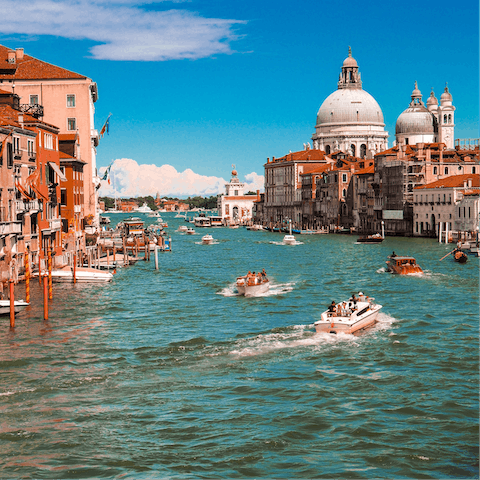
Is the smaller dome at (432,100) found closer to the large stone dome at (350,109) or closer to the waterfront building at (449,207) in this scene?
the large stone dome at (350,109)

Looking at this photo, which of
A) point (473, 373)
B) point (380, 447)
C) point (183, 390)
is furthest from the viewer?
point (473, 373)

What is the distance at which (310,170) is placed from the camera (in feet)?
479

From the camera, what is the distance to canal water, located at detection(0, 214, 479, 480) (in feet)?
48.4

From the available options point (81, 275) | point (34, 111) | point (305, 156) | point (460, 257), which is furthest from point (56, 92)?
point (305, 156)

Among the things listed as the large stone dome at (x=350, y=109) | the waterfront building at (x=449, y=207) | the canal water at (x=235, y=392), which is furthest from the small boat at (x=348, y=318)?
the large stone dome at (x=350, y=109)

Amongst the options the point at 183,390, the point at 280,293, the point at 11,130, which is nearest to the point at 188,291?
the point at 280,293

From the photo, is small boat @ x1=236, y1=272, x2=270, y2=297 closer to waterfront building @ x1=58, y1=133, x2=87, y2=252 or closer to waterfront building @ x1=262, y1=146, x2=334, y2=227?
waterfront building @ x1=58, y1=133, x2=87, y2=252

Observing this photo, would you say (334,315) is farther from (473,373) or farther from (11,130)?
(11,130)

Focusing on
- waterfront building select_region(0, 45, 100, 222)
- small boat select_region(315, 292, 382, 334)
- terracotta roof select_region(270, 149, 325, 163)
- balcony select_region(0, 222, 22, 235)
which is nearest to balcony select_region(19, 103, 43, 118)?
balcony select_region(0, 222, 22, 235)

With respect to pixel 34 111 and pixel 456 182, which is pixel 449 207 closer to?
pixel 456 182

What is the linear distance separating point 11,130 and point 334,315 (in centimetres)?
1874

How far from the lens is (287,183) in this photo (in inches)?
5965

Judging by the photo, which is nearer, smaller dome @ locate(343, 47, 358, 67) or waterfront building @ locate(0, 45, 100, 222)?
waterfront building @ locate(0, 45, 100, 222)

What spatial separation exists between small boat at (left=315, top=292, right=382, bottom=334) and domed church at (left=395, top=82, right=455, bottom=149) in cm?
12709
